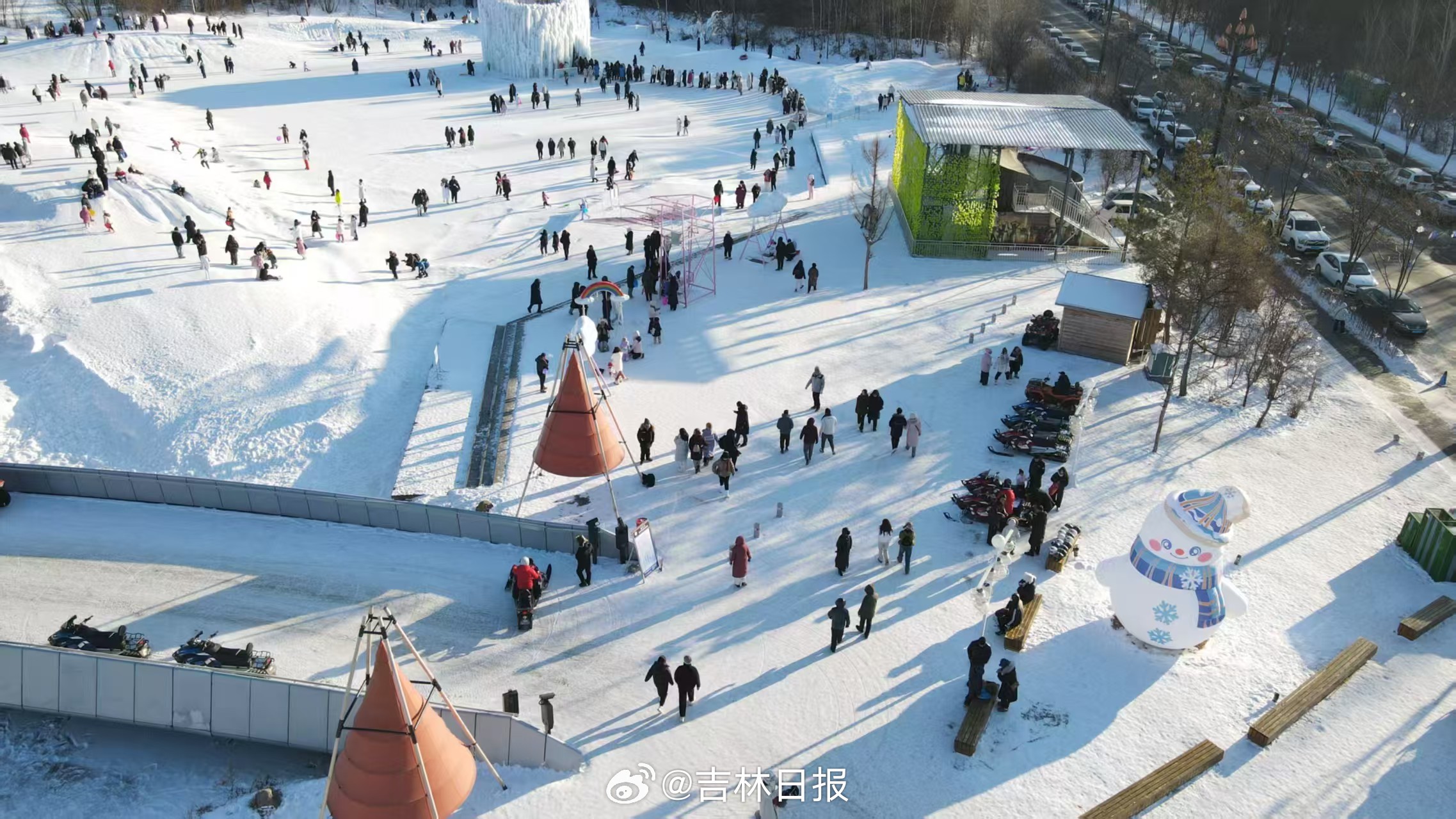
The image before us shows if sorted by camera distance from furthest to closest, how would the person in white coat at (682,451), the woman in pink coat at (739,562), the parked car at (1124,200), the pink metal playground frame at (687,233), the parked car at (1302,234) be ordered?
the parked car at (1124,200)
the parked car at (1302,234)
the pink metal playground frame at (687,233)
the person in white coat at (682,451)
the woman in pink coat at (739,562)

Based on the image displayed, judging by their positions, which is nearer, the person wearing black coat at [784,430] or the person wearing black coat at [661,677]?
the person wearing black coat at [661,677]

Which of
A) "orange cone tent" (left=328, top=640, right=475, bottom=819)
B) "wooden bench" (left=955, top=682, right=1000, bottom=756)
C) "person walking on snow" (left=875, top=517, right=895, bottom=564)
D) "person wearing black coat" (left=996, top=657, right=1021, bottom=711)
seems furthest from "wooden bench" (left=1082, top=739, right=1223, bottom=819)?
"orange cone tent" (left=328, top=640, right=475, bottom=819)

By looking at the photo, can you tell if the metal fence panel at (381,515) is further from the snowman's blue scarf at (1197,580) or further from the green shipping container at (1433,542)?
the green shipping container at (1433,542)

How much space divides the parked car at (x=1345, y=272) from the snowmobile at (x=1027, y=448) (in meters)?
15.8

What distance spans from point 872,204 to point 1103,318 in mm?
7859

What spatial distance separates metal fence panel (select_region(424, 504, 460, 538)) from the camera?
17.9 metres

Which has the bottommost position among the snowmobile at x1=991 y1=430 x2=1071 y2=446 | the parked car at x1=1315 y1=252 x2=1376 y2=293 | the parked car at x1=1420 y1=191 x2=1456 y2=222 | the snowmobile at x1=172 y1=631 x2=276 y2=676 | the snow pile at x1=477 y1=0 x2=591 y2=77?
the snowmobile at x1=172 y1=631 x2=276 y2=676

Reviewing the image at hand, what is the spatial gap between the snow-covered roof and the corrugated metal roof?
741cm

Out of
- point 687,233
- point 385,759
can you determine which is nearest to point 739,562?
point 385,759

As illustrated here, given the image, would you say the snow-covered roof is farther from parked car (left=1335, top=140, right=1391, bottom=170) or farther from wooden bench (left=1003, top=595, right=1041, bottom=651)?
parked car (left=1335, top=140, right=1391, bottom=170)

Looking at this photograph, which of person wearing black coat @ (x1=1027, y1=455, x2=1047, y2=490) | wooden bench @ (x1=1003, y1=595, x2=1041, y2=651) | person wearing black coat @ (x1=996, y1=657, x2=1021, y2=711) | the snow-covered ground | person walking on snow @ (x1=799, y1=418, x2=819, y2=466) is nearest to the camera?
the snow-covered ground

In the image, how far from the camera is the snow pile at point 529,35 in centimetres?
5781

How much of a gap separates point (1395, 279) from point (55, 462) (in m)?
37.7

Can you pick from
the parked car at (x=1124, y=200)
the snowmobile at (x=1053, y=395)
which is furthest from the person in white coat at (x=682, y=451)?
the parked car at (x=1124, y=200)
